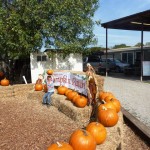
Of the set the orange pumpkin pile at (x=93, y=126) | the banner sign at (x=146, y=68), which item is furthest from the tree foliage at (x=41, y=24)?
the banner sign at (x=146, y=68)

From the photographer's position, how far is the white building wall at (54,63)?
17016 millimetres

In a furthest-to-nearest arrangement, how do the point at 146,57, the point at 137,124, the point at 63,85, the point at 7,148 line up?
the point at 146,57
the point at 63,85
the point at 137,124
the point at 7,148

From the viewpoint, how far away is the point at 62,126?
26.2 ft

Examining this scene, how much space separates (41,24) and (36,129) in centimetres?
838

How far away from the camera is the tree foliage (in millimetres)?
14453

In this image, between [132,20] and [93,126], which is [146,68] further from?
[93,126]

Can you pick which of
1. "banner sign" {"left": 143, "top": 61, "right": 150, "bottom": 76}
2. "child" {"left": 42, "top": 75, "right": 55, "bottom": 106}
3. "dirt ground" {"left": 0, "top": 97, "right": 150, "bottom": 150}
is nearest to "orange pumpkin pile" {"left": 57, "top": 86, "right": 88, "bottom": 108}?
"dirt ground" {"left": 0, "top": 97, "right": 150, "bottom": 150}

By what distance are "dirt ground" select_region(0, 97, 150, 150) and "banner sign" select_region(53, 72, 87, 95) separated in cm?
113

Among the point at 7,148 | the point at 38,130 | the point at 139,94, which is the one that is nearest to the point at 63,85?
the point at 139,94

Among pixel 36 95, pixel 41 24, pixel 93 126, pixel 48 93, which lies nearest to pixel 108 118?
pixel 93 126

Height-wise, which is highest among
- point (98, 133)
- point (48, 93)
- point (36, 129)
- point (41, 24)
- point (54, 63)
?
point (41, 24)

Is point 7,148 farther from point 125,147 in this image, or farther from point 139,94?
point 139,94

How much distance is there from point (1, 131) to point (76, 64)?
11.0m

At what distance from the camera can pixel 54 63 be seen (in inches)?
692
